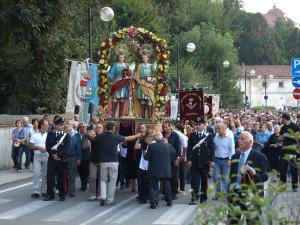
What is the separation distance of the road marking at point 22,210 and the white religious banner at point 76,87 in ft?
20.4

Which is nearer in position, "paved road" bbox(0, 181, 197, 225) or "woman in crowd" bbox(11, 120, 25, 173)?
"paved road" bbox(0, 181, 197, 225)

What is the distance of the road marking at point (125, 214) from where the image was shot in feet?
41.7

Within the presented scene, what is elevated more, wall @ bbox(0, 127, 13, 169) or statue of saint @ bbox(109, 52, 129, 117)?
statue of saint @ bbox(109, 52, 129, 117)

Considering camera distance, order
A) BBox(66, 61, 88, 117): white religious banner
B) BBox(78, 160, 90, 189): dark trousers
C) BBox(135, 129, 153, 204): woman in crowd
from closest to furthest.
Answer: BBox(135, 129, 153, 204): woman in crowd → BBox(78, 160, 90, 189): dark trousers → BBox(66, 61, 88, 117): white religious banner

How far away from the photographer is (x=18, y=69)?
34.6 meters

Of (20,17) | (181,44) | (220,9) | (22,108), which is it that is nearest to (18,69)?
(22,108)

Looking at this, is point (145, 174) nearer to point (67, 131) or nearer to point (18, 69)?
point (67, 131)

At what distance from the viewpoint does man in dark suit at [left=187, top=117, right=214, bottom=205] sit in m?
14.8

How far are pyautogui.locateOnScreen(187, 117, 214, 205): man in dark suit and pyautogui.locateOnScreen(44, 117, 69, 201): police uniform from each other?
8.98 feet

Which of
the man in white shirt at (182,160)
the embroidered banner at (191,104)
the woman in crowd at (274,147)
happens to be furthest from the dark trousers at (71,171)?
the woman in crowd at (274,147)

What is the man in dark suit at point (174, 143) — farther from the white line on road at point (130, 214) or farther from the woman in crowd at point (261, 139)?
the woman in crowd at point (261, 139)

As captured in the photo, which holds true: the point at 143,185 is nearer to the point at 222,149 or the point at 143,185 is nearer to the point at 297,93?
the point at 222,149

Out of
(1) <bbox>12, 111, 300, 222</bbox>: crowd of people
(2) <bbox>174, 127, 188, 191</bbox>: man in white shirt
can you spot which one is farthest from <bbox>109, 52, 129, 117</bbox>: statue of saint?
(2) <bbox>174, 127, 188, 191</bbox>: man in white shirt

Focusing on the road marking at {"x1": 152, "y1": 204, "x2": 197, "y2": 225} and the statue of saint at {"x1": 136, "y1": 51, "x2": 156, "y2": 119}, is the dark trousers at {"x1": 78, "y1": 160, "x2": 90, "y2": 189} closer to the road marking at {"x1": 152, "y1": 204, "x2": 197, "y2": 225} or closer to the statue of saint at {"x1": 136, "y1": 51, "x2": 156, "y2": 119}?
the statue of saint at {"x1": 136, "y1": 51, "x2": 156, "y2": 119}
